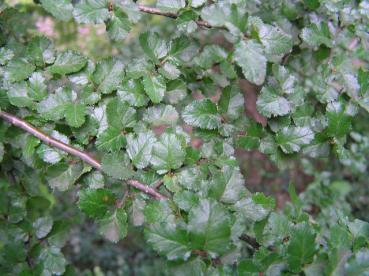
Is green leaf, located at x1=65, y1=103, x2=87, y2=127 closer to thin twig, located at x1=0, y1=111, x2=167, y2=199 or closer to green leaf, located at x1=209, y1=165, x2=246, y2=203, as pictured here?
thin twig, located at x1=0, y1=111, x2=167, y2=199

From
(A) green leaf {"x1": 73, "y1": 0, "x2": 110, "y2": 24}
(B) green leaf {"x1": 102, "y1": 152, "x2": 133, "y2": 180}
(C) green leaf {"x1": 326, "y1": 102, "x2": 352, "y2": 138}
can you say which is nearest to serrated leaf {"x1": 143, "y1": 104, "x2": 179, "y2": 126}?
(B) green leaf {"x1": 102, "y1": 152, "x2": 133, "y2": 180}

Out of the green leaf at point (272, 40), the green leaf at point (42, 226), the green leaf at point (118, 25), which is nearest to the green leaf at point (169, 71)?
the green leaf at point (118, 25)

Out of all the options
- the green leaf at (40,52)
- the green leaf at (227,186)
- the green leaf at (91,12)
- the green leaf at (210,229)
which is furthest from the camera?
the green leaf at (40,52)

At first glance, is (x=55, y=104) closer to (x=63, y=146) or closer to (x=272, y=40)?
(x=63, y=146)

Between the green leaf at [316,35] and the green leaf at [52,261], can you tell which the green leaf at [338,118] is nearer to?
the green leaf at [316,35]

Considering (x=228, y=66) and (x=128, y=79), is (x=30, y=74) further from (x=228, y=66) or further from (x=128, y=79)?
(x=228, y=66)

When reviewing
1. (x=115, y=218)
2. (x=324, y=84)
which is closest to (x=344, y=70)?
(x=324, y=84)

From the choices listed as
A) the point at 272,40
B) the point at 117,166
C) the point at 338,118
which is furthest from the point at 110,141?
the point at 338,118
